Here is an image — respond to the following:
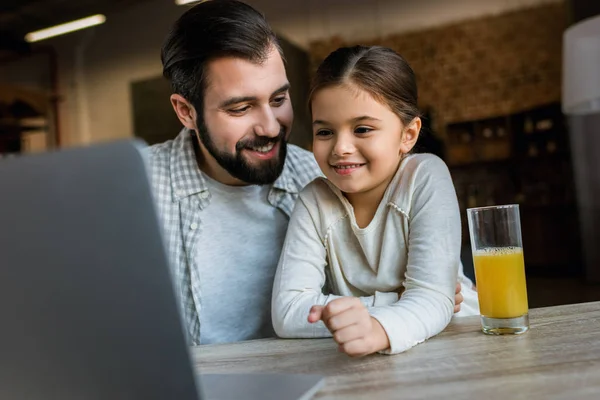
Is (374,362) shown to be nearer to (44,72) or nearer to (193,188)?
(193,188)

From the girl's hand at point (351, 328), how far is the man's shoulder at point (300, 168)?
718 mm

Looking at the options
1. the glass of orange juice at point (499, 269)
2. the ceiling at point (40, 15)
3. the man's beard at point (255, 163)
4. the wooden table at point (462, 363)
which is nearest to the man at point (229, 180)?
the man's beard at point (255, 163)

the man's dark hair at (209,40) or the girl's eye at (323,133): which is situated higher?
the man's dark hair at (209,40)

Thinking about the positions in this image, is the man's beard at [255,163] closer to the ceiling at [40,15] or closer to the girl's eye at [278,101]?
the girl's eye at [278,101]

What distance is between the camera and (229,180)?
1.39m

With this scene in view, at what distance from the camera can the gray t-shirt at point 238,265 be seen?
132 centimetres

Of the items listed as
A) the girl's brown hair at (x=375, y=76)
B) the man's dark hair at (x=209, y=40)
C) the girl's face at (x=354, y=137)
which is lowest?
the girl's face at (x=354, y=137)

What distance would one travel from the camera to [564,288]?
4.85m

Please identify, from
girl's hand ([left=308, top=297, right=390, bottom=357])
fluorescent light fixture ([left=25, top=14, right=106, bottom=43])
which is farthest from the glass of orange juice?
fluorescent light fixture ([left=25, top=14, right=106, bottom=43])

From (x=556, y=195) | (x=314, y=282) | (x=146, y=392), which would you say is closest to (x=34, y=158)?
(x=146, y=392)

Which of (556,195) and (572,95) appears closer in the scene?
(572,95)

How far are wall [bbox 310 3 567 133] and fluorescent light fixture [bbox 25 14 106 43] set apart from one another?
2.41 metres

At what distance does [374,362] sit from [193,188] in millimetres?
766

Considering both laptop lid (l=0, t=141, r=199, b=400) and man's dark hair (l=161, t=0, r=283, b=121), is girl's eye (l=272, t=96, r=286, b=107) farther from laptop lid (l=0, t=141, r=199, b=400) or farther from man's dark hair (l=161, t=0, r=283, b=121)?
laptop lid (l=0, t=141, r=199, b=400)
